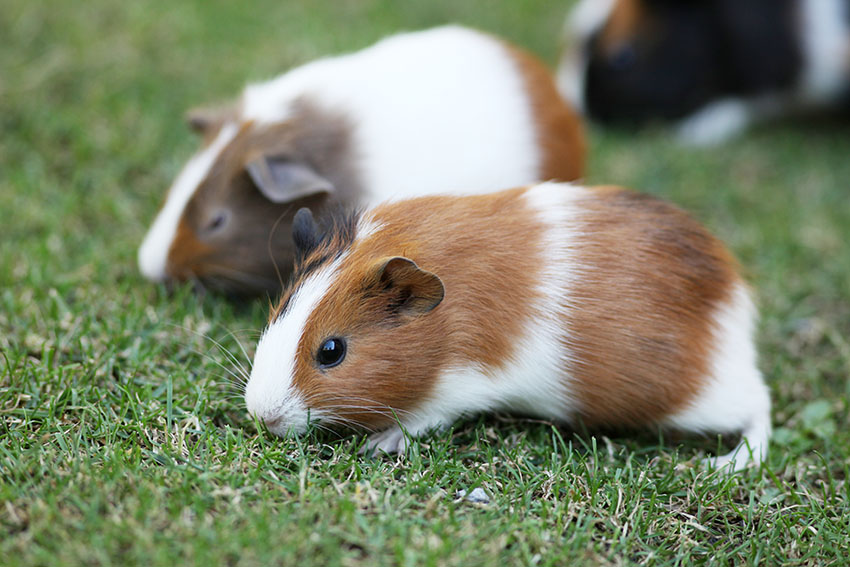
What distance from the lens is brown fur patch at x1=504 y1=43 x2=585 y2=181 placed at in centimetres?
385

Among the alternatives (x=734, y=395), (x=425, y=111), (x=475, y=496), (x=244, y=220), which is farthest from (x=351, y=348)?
(x=425, y=111)

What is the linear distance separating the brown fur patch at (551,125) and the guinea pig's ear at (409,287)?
1552 mm

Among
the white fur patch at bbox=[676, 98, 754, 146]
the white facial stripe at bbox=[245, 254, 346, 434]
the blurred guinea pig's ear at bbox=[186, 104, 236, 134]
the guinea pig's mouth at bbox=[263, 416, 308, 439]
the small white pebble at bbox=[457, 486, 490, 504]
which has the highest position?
the blurred guinea pig's ear at bbox=[186, 104, 236, 134]

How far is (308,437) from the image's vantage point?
2492 mm

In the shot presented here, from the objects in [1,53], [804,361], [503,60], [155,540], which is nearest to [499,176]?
[503,60]

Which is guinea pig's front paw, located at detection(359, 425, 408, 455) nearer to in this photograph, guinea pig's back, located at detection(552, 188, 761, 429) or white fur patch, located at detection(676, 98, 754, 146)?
guinea pig's back, located at detection(552, 188, 761, 429)

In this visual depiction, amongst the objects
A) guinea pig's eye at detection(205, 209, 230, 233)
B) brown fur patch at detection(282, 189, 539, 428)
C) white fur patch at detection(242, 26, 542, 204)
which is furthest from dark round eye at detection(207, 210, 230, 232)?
brown fur patch at detection(282, 189, 539, 428)

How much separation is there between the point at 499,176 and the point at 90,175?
2114 mm

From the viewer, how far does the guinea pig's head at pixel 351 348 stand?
95.8 inches

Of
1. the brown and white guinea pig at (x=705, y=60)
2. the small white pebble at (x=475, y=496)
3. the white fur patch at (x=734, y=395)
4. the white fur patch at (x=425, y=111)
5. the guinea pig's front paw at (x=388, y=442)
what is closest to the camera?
the small white pebble at (x=475, y=496)

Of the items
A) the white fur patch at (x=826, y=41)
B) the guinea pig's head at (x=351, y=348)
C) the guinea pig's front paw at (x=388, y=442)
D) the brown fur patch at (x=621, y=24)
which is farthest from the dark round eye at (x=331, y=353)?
the white fur patch at (x=826, y=41)

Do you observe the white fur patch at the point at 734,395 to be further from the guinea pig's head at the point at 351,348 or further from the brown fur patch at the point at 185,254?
the brown fur patch at the point at 185,254

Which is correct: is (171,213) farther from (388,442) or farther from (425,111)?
(388,442)

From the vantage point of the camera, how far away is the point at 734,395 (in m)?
2.82
